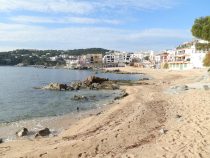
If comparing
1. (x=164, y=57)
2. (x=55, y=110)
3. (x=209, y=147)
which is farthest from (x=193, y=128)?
(x=164, y=57)

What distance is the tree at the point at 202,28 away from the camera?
5356cm

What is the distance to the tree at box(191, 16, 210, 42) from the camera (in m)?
53.6

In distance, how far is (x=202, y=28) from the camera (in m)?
55.1

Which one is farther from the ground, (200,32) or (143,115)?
(200,32)

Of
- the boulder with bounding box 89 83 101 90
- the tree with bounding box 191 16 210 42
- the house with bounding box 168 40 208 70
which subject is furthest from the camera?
the house with bounding box 168 40 208 70

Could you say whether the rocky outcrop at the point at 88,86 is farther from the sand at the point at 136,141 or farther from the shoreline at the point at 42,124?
the sand at the point at 136,141

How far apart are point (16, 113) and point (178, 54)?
129 m

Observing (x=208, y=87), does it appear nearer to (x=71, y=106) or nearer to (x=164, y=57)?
(x=71, y=106)

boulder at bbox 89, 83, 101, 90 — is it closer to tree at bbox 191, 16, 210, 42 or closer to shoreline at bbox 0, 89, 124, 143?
tree at bbox 191, 16, 210, 42

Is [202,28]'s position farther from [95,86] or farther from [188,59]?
[188,59]

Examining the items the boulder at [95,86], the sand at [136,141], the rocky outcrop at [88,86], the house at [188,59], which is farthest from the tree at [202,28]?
the house at [188,59]

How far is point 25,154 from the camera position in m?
14.6

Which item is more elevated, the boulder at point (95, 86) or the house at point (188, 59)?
the house at point (188, 59)

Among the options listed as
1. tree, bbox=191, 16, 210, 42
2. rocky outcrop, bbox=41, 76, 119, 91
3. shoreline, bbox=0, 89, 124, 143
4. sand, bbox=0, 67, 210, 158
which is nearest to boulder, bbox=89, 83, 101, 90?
rocky outcrop, bbox=41, 76, 119, 91
